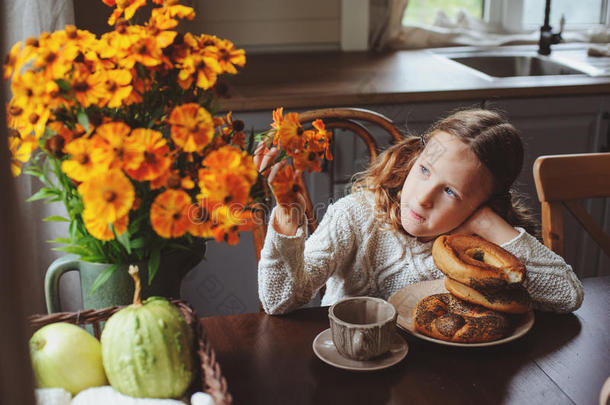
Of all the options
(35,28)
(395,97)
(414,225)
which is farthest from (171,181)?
(395,97)

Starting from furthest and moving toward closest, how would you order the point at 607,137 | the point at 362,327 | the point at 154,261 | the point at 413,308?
1. the point at 607,137
2. the point at 413,308
3. the point at 362,327
4. the point at 154,261

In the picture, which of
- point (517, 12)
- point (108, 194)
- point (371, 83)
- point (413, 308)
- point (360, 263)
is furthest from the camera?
point (517, 12)

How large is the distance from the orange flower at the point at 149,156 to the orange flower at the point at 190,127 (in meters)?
0.02

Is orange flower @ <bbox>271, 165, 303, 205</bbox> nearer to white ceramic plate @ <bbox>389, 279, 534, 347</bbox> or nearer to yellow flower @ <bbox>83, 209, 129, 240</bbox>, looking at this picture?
yellow flower @ <bbox>83, 209, 129, 240</bbox>

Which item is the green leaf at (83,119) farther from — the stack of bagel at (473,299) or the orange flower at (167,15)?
the stack of bagel at (473,299)

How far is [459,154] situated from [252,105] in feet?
2.45

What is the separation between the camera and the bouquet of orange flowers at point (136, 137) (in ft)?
1.93

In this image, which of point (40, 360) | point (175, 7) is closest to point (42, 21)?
A: point (175, 7)

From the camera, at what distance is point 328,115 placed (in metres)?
1.36

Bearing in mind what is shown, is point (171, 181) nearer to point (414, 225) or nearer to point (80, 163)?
point (80, 163)

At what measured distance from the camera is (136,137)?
59 cm

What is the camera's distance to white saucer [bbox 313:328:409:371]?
2.64 feet

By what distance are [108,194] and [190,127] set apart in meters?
0.10

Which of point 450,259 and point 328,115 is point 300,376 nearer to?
point 450,259
